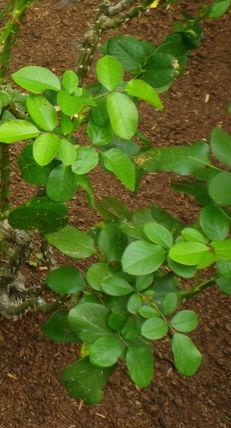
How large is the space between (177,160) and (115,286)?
0.65ft

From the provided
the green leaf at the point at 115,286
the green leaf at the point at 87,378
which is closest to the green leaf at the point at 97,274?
the green leaf at the point at 115,286

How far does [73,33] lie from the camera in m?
2.49

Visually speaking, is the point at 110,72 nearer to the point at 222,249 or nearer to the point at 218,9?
the point at 222,249

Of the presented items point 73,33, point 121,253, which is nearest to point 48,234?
point 121,253

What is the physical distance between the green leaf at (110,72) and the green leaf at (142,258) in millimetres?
200

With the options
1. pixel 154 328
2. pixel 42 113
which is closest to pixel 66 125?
pixel 42 113

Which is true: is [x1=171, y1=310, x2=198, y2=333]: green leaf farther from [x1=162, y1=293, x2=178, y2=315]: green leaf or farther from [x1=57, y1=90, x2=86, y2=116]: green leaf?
[x1=57, y1=90, x2=86, y2=116]: green leaf

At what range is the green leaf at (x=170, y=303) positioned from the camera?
881mm

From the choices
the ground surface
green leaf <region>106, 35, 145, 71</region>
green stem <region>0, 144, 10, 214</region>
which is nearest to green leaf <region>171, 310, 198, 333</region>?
green leaf <region>106, 35, 145, 71</region>

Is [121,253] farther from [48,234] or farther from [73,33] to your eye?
[73,33]

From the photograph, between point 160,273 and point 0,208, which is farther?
point 0,208

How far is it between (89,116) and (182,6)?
6.02 ft

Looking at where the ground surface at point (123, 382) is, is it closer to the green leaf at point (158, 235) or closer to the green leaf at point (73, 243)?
the green leaf at point (73, 243)

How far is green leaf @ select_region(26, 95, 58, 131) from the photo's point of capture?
827 mm
